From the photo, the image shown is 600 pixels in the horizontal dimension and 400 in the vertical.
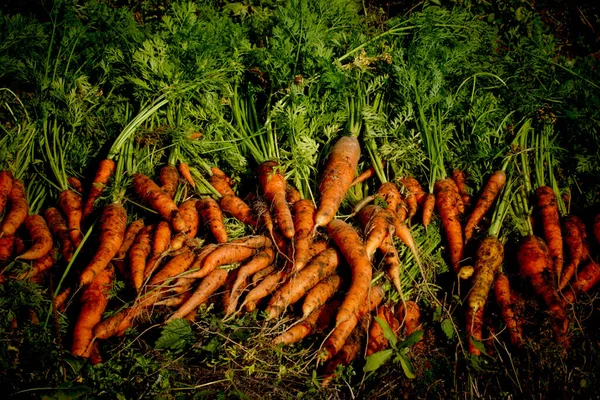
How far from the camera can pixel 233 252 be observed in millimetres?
3037

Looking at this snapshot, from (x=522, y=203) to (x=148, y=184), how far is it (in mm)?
2986

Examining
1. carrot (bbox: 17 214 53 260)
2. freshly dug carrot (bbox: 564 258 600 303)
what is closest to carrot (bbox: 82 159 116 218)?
carrot (bbox: 17 214 53 260)

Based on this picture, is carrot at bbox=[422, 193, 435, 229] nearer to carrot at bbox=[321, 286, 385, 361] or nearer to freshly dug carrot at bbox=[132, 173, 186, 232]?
carrot at bbox=[321, 286, 385, 361]

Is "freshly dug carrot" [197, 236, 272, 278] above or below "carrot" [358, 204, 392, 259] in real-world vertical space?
above

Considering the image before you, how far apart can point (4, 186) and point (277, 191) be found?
2109 mm

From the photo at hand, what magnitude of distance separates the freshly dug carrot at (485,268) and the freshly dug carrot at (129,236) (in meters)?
2.48

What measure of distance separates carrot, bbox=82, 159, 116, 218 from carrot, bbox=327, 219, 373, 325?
1.80 m

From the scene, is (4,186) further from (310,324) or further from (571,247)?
(571,247)

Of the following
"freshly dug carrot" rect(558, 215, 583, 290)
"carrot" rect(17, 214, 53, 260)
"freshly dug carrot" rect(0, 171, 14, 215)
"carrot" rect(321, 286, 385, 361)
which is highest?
"freshly dug carrot" rect(0, 171, 14, 215)

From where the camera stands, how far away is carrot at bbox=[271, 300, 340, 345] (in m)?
2.61

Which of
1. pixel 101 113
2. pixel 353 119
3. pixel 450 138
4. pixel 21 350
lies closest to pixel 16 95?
pixel 101 113

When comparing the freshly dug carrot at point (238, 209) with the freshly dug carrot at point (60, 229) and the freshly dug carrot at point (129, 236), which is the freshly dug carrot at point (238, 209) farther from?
the freshly dug carrot at point (60, 229)

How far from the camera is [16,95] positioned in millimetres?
3648

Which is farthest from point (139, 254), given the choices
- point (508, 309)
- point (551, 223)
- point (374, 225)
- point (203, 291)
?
point (551, 223)
